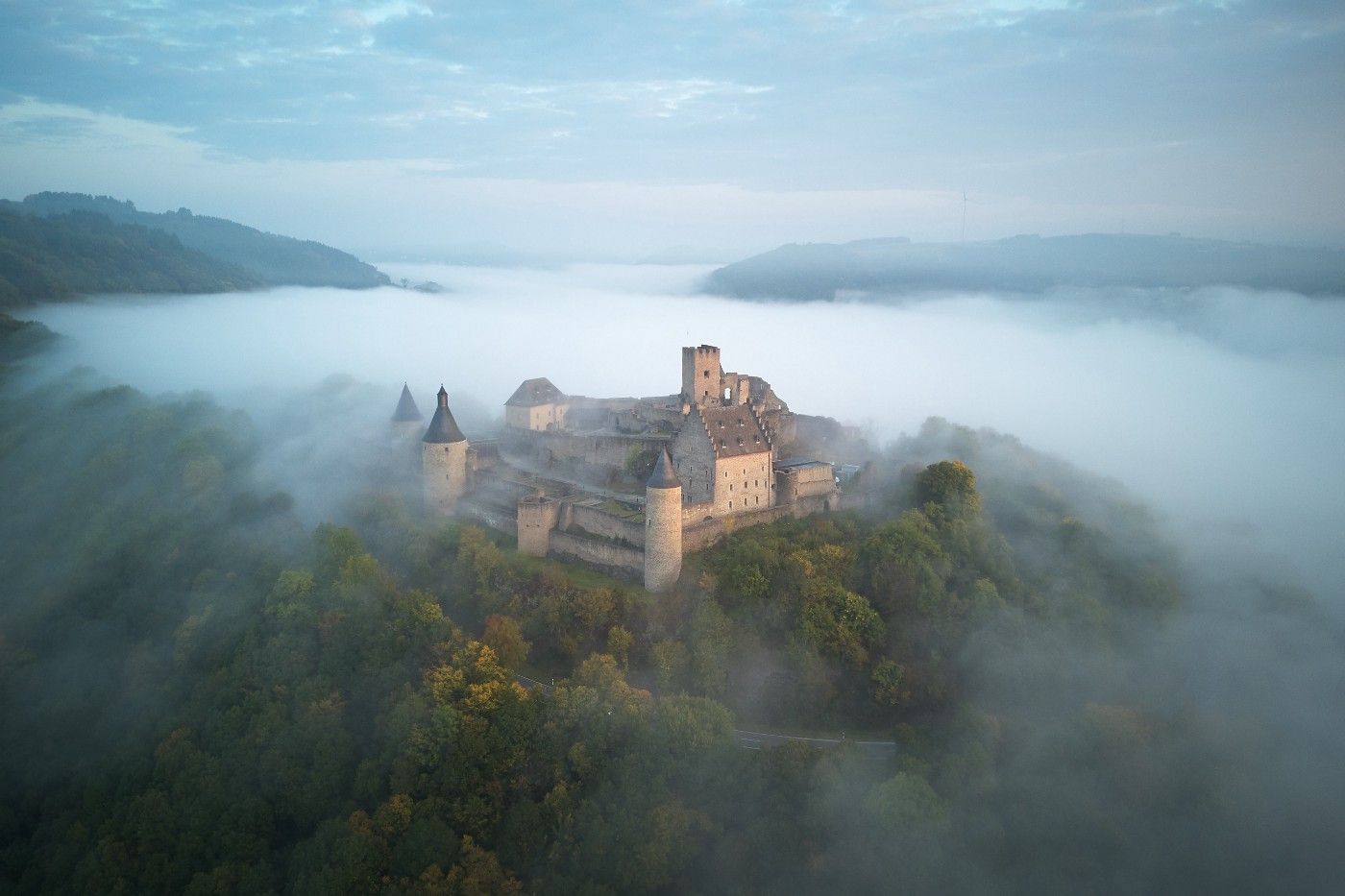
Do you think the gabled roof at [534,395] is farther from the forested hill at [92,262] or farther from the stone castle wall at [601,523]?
the forested hill at [92,262]

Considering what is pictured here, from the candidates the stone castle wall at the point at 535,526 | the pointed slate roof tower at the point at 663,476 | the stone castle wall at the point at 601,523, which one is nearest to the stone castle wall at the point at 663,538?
→ the pointed slate roof tower at the point at 663,476

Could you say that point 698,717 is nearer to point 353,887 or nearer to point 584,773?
point 584,773

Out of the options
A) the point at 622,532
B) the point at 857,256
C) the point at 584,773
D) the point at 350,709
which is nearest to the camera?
the point at 584,773

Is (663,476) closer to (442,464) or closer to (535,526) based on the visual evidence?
(535,526)

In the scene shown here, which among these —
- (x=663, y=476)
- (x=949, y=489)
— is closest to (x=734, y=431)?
(x=663, y=476)

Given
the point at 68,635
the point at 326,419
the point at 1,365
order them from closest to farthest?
the point at 68,635, the point at 326,419, the point at 1,365

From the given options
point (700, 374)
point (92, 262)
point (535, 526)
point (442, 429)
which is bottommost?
point (535, 526)

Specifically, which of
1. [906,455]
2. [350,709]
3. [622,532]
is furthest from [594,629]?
[906,455]
